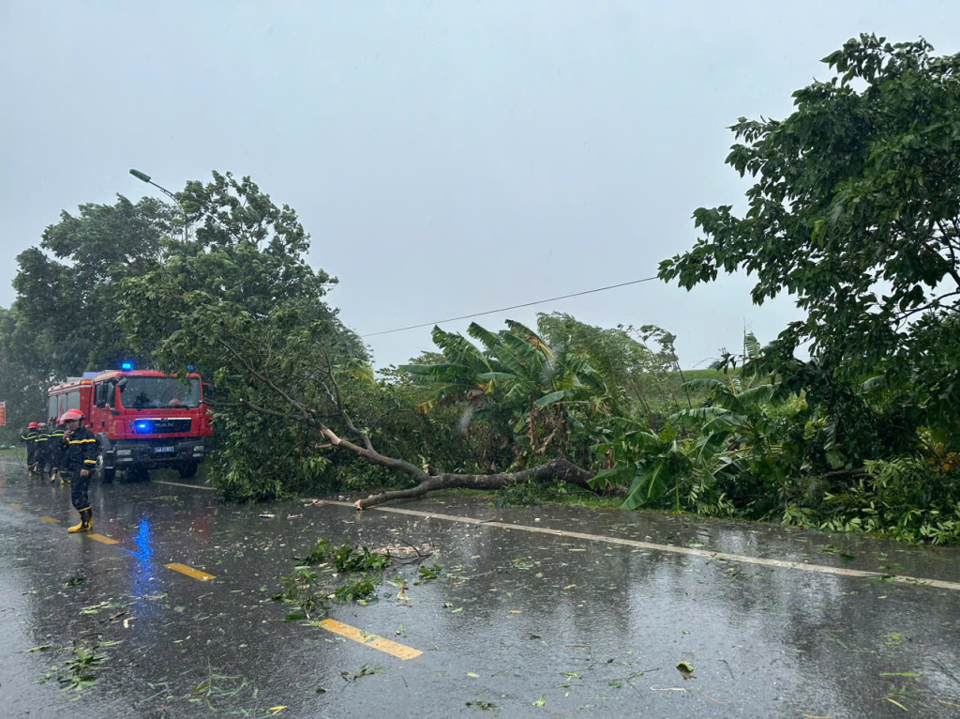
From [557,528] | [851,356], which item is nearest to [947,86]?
[851,356]

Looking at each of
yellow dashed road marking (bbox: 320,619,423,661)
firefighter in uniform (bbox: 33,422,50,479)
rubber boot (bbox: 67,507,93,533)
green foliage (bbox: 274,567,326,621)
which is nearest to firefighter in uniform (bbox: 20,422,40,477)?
firefighter in uniform (bbox: 33,422,50,479)

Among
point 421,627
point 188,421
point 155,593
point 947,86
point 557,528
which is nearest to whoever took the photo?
point 421,627

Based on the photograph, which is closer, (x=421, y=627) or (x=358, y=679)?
(x=358, y=679)

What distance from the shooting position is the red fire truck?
16.5m

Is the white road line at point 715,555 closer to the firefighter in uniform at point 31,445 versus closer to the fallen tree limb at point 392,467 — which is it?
the fallen tree limb at point 392,467

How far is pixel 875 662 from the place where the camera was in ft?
12.9

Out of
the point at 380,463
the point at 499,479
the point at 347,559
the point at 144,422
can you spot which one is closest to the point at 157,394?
the point at 144,422

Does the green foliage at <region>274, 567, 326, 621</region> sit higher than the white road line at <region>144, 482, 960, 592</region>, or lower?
lower

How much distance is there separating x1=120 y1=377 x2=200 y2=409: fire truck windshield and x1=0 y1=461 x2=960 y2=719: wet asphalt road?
9183 millimetres

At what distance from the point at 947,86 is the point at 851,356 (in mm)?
2773

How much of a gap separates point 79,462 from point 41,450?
11.7m

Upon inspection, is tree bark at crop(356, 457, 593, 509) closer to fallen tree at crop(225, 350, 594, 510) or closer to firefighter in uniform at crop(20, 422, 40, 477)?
fallen tree at crop(225, 350, 594, 510)

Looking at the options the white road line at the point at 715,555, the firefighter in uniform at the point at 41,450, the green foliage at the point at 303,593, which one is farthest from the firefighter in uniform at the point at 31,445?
the green foliage at the point at 303,593

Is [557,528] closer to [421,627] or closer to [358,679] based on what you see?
[421,627]
